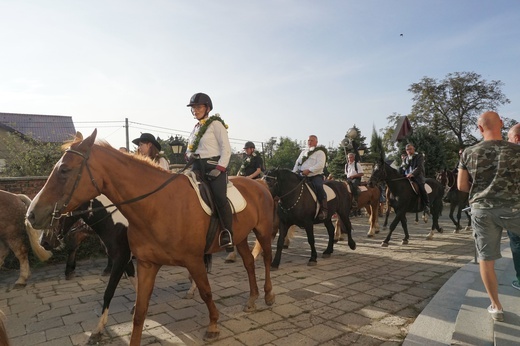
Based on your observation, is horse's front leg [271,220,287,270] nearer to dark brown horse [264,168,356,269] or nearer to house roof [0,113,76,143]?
dark brown horse [264,168,356,269]

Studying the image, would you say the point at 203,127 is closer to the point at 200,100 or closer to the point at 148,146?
the point at 200,100

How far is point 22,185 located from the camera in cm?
753

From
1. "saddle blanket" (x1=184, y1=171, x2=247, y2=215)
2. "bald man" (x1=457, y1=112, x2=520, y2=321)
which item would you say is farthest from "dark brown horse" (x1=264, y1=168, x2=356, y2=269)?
"bald man" (x1=457, y1=112, x2=520, y2=321)

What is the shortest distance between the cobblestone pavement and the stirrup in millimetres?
999

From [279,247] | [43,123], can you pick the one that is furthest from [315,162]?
[43,123]

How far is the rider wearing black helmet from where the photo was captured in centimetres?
372

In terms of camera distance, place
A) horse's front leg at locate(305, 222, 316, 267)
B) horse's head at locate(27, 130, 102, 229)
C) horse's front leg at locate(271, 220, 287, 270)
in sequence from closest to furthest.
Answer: horse's head at locate(27, 130, 102, 229) → horse's front leg at locate(271, 220, 287, 270) → horse's front leg at locate(305, 222, 316, 267)

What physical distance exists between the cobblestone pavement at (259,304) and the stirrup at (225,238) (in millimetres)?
999

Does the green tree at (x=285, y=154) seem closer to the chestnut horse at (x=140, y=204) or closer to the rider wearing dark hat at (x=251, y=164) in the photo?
the rider wearing dark hat at (x=251, y=164)

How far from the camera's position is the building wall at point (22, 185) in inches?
288

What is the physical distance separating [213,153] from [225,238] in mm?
1075

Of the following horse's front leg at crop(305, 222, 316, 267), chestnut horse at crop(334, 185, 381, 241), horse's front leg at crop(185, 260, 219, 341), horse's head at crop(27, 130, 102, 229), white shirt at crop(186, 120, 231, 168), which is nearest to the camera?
horse's head at crop(27, 130, 102, 229)

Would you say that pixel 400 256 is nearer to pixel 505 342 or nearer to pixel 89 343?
pixel 505 342

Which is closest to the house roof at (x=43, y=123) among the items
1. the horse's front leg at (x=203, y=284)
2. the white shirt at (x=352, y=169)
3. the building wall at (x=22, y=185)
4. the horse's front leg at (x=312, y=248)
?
the building wall at (x=22, y=185)
